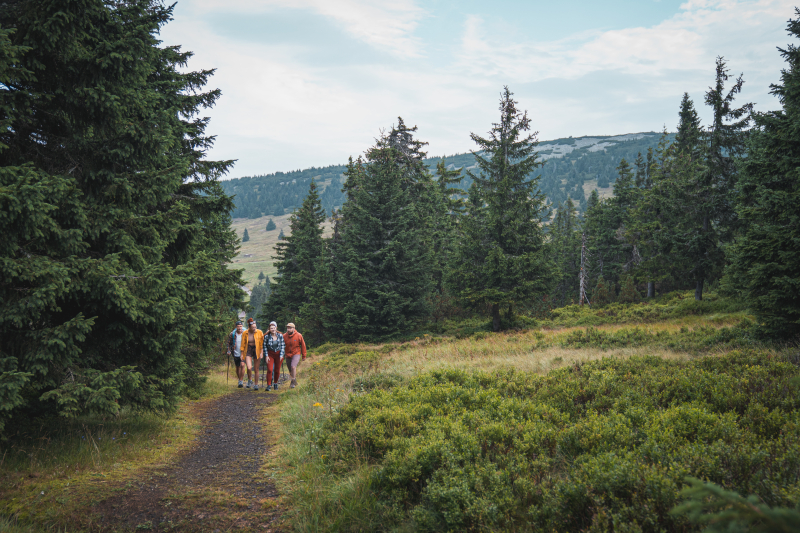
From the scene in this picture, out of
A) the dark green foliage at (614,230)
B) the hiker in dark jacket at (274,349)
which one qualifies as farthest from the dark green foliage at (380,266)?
the dark green foliage at (614,230)

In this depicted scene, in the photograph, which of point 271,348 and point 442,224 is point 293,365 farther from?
point 442,224

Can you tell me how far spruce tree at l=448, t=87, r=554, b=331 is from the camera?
23.4 meters

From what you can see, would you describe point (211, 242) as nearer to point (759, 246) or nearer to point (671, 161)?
point (759, 246)

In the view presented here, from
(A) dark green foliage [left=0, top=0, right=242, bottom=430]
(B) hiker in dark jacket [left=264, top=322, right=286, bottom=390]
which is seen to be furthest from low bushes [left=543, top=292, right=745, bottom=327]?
(A) dark green foliage [left=0, top=0, right=242, bottom=430]

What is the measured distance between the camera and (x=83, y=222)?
5.73 meters

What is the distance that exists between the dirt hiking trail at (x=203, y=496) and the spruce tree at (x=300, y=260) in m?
27.9

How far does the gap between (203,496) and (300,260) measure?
3074 centimetres

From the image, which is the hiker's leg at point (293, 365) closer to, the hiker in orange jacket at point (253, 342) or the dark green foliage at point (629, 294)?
the hiker in orange jacket at point (253, 342)

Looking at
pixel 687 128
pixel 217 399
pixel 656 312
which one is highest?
pixel 687 128

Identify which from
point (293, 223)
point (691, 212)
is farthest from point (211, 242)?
point (691, 212)

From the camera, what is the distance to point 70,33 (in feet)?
18.1

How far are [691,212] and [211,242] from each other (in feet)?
96.7

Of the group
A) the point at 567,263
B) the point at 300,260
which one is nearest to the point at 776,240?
the point at 300,260

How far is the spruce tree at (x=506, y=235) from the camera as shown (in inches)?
922
